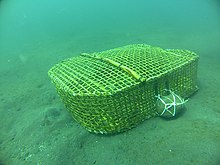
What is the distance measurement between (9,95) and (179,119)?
6003 mm

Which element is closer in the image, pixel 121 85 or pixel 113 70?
pixel 121 85

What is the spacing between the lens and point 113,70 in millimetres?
4371

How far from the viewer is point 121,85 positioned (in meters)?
3.83

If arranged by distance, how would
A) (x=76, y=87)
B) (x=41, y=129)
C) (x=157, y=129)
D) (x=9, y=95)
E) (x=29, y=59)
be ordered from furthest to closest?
(x=29, y=59) → (x=9, y=95) → (x=41, y=129) → (x=157, y=129) → (x=76, y=87)

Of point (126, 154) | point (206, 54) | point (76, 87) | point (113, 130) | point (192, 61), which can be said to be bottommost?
point (206, 54)

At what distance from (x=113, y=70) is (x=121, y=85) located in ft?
2.15

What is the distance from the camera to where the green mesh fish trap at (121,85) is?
3.84 m

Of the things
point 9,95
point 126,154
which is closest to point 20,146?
point 126,154

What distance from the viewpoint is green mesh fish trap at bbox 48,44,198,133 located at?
12.6 feet

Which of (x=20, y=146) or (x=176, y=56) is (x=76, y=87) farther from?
(x=176, y=56)

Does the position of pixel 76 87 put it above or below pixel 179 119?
above

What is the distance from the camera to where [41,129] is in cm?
477

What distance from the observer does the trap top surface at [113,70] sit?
3.90 m

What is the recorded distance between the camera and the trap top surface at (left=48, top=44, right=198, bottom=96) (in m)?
3.90
